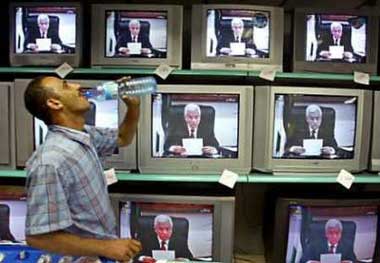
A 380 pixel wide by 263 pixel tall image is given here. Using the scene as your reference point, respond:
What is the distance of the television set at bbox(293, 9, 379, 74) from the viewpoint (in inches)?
92.7

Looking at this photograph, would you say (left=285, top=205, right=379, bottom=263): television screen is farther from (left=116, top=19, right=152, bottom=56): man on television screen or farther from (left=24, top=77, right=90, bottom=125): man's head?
(left=24, top=77, right=90, bottom=125): man's head

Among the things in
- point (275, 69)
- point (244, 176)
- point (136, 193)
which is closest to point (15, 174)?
point (136, 193)

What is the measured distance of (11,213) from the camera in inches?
94.0

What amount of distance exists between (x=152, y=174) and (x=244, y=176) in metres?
0.41

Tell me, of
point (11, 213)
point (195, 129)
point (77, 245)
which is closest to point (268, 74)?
point (195, 129)

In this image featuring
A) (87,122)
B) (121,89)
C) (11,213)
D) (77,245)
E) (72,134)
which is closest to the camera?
(77,245)

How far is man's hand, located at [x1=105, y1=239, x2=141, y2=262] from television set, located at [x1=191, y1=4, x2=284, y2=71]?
3.00 feet

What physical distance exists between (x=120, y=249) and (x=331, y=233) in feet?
3.59

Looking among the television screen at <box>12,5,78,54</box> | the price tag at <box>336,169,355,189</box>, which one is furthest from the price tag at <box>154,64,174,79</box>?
the price tag at <box>336,169,355,189</box>

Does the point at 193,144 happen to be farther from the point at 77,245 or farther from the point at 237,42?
the point at 77,245

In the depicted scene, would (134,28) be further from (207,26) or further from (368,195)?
(368,195)

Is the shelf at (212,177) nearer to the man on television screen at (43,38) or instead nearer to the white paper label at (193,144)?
the white paper label at (193,144)

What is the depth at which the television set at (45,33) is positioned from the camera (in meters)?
2.33

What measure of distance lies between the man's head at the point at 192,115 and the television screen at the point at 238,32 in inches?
10.1
